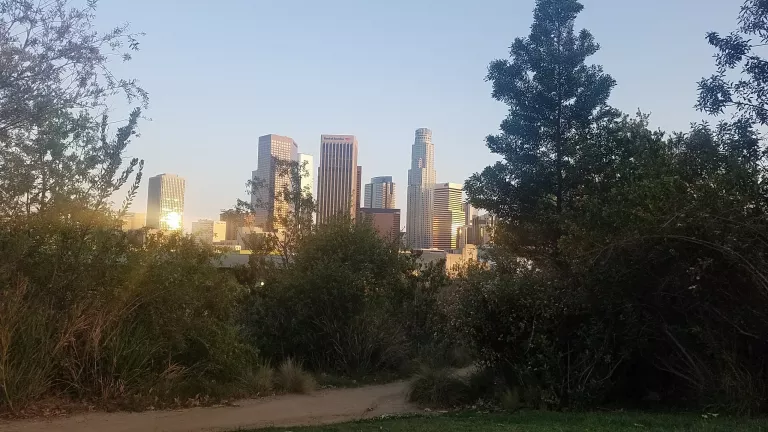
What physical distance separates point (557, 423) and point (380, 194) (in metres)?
38.3

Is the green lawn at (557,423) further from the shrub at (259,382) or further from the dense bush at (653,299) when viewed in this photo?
the shrub at (259,382)

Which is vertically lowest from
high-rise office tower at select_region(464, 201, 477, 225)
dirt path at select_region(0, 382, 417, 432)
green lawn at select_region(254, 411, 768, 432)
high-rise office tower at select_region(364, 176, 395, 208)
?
dirt path at select_region(0, 382, 417, 432)

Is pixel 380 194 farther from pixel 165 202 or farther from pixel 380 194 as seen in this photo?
A: pixel 165 202

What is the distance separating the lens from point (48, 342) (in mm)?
8938

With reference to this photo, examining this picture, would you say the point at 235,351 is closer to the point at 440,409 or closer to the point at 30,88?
the point at 440,409

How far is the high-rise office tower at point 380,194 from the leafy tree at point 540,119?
27.0m

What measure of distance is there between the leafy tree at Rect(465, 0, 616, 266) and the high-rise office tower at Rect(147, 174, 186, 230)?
7.68 metres

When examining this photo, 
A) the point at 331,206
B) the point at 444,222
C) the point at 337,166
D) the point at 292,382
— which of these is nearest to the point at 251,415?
the point at 292,382

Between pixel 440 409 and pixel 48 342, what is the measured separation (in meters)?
6.06

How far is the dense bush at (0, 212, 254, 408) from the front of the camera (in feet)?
29.0

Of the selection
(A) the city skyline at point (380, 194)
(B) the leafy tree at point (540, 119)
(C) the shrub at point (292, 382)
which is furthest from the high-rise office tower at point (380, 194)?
(C) the shrub at point (292, 382)

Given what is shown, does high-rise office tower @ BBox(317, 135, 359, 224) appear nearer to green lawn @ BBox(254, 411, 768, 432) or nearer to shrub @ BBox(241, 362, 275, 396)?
shrub @ BBox(241, 362, 275, 396)

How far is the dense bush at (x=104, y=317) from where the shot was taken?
8.85 metres

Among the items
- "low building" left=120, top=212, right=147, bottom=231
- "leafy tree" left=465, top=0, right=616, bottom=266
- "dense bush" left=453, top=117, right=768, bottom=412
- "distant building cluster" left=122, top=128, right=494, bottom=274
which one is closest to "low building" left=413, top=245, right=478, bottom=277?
"distant building cluster" left=122, top=128, right=494, bottom=274
